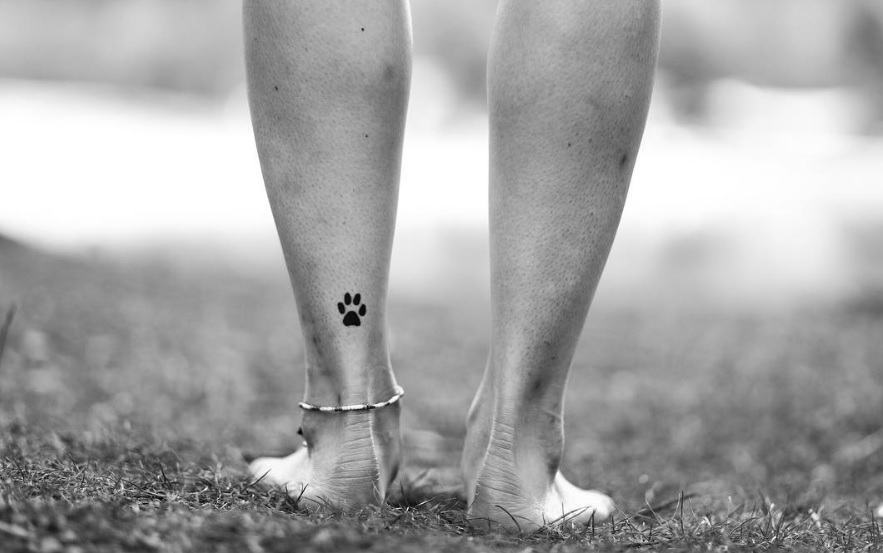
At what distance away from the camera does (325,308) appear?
1.33 meters

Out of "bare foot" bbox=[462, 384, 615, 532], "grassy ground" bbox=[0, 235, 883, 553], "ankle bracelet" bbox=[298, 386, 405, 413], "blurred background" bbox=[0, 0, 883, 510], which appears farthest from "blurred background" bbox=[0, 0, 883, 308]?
"bare foot" bbox=[462, 384, 615, 532]

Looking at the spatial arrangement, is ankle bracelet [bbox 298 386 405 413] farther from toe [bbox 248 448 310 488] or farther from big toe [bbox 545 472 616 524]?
big toe [bbox 545 472 616 524]

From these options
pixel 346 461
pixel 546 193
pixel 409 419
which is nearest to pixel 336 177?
pixel 546 193

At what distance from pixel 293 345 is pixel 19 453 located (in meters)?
2.28

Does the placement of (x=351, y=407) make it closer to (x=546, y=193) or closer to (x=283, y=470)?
(x=283, y=470)

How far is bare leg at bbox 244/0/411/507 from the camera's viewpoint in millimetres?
1299

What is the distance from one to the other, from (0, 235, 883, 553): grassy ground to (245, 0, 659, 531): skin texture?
0.12m

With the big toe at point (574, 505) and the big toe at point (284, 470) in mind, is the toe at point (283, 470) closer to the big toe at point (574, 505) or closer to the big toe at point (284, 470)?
the big toe at point (284, 470)

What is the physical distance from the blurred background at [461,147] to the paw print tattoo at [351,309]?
14.1ft

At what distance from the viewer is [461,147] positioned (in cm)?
781

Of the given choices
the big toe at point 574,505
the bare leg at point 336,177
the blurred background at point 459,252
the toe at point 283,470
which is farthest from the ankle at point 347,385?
the blurred background at point 459,252

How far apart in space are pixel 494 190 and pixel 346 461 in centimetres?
46

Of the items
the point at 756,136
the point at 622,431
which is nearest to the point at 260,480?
the point at 622,431

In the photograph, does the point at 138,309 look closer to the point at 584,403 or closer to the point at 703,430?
the point at 584,403
